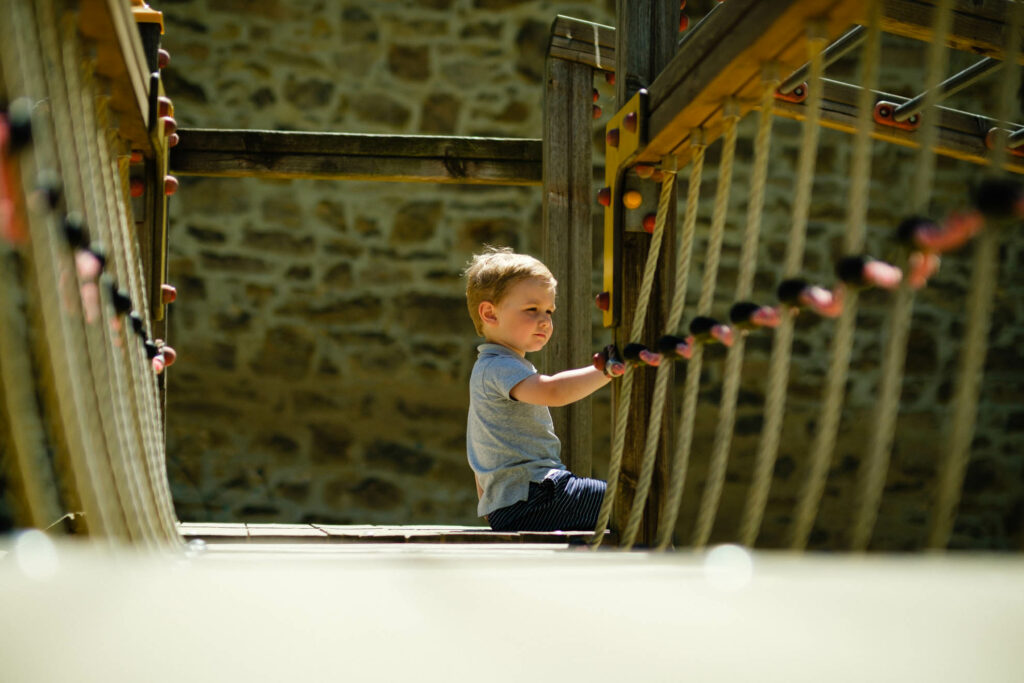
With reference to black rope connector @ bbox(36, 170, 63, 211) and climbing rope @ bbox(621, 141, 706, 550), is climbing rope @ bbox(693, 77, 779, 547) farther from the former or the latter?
black rope connector @ bbox(36, 170, 63, 211)

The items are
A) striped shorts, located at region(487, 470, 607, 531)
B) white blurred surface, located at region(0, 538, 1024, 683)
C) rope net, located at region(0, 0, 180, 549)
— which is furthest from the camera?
striped shorts, located at region(487, 470, 607, 531)

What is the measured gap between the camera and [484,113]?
162 inches

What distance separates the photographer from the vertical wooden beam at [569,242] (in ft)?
7.94

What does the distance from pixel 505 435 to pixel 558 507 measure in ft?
0.75

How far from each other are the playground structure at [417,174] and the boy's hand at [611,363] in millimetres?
51

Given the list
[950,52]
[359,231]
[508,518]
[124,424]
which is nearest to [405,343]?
[359,231]

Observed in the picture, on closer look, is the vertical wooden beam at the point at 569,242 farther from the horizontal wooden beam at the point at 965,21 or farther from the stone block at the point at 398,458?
the stone block at the point at 398,458

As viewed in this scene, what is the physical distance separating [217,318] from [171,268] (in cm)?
29

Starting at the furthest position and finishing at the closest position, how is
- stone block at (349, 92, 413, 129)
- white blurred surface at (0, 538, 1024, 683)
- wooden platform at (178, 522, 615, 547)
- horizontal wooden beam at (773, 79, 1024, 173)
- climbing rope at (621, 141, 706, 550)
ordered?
1. stone block at (349, 92, 413, 129)
2. horizontal wooden beam at (773, 79, 1024, 173)
3. wooden platform at (178, 522, 615, 547)
4. climbing rope at (621, 141, 706, 550)
5. white blurred surface at (0, 538, 1024, 683)

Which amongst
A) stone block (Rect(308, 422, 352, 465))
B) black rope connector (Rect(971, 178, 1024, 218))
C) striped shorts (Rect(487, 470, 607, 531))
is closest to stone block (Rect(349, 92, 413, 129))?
stone block (Rect(308, 422, 352, 465))

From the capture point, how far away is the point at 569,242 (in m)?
2.46

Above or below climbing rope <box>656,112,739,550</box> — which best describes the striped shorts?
below

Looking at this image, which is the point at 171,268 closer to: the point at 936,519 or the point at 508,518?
the point at 508,518

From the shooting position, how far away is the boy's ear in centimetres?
242
